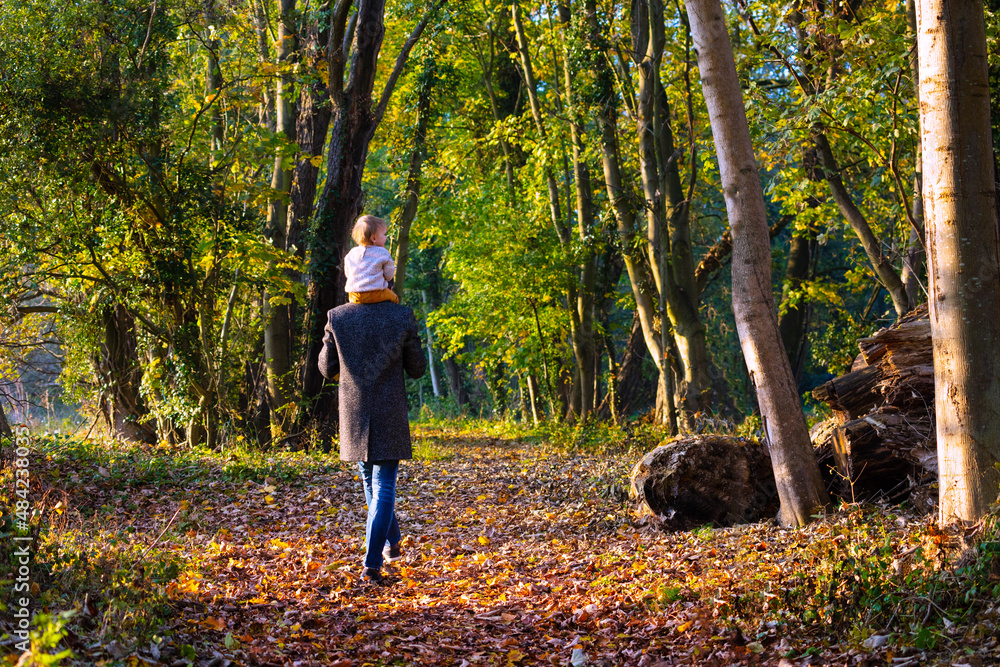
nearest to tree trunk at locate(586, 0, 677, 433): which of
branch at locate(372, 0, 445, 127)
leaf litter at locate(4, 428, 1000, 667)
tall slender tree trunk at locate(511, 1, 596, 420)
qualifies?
tall slender tree trunk at locate(511, 1, 596, 420)

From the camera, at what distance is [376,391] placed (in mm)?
5090

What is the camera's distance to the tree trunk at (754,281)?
562 centimetres

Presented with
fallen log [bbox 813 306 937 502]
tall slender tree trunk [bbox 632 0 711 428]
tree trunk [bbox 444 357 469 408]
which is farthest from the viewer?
tree trunk [bbox 444 357 469 408]

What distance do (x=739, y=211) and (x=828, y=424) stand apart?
216 cm

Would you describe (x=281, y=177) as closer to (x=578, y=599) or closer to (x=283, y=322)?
(x=283, y=322)

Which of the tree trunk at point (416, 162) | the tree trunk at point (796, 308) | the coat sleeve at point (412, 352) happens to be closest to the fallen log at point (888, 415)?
the coat sleeve at point (412, 352)

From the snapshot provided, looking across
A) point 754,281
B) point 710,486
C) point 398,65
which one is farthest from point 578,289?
point 754,281

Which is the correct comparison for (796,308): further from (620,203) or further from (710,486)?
(710,486)

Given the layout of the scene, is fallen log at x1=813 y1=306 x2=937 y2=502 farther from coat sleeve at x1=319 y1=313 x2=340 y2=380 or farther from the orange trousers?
coat sleeve at x1=319 y1=313 x2=340 y2=380

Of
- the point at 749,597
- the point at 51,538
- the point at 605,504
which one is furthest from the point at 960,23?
the point at 51,538

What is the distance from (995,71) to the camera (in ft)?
27.4

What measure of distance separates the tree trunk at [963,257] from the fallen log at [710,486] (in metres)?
2.19

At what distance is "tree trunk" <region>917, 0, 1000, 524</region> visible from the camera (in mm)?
4203

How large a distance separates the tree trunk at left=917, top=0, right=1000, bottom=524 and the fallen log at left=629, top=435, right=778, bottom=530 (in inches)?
86.3
